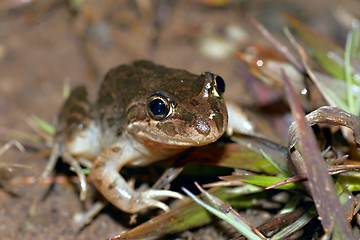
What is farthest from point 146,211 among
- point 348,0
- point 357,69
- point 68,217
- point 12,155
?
point 348,0

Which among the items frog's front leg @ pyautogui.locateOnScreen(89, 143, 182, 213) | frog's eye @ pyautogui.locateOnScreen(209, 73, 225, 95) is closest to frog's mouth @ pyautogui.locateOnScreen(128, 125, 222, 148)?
frog's front leg @ pyautogui.locateOnScreen(89, 143, 182, 213)

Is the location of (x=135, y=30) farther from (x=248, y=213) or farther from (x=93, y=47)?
(x=248, y=213)

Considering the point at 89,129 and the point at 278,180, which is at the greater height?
the point at 278,180

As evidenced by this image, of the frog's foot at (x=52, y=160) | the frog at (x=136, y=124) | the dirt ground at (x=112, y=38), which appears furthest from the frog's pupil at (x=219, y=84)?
the frog's foot at (x=52, y=160)

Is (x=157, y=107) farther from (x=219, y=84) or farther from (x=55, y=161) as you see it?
(x=55, y=161)

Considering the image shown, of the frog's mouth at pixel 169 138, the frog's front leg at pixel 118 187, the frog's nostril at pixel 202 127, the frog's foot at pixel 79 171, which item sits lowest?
the frog's foot at pixel 79 171

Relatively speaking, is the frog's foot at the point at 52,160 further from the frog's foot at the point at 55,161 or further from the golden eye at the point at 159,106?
the golden eye at the point at 159,106
